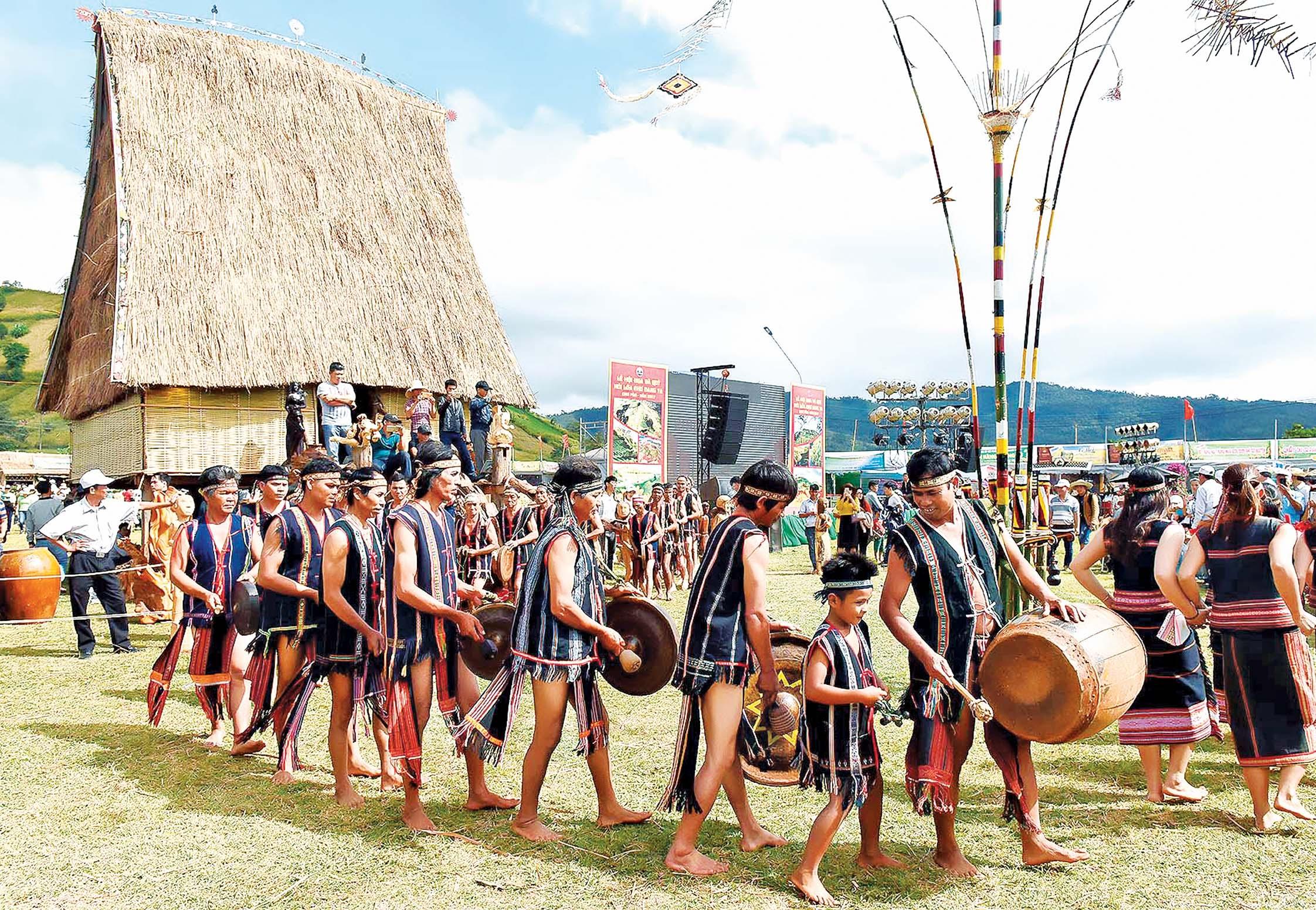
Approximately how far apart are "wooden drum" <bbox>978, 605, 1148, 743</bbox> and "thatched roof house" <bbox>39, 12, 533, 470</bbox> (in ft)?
51.2

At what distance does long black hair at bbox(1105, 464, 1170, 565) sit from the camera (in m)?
5.09

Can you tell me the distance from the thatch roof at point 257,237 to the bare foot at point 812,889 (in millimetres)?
15249

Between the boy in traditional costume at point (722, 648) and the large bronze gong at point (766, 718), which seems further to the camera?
the large bronze gong at point (766, 718)

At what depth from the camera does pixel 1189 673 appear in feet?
16.5

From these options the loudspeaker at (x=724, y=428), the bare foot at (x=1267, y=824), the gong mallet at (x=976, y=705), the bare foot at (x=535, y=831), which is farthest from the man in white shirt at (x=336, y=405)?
the loudspeaker at (x=724, y=428)

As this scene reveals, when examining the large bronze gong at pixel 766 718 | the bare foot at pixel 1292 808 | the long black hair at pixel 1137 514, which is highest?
the long black hair at pixel 1137 514

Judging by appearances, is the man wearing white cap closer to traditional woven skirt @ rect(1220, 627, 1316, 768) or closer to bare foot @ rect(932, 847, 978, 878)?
bare foot @ rect(932, 847, 978, 878)

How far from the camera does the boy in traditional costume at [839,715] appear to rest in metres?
3.74

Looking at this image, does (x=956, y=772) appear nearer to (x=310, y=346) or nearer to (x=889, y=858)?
(x=889, y=858)

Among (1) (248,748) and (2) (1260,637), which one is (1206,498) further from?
(1) (248,748)

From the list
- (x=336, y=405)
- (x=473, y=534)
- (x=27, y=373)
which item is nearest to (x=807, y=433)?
(x=336, y=405)

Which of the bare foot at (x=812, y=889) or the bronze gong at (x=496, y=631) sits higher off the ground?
the bronze gong at (x=496, y=631)

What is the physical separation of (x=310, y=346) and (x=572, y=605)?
49.0 feet

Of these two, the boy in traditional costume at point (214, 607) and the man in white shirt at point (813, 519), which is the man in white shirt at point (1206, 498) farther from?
the boy in traditional costume at point (214, 607)
